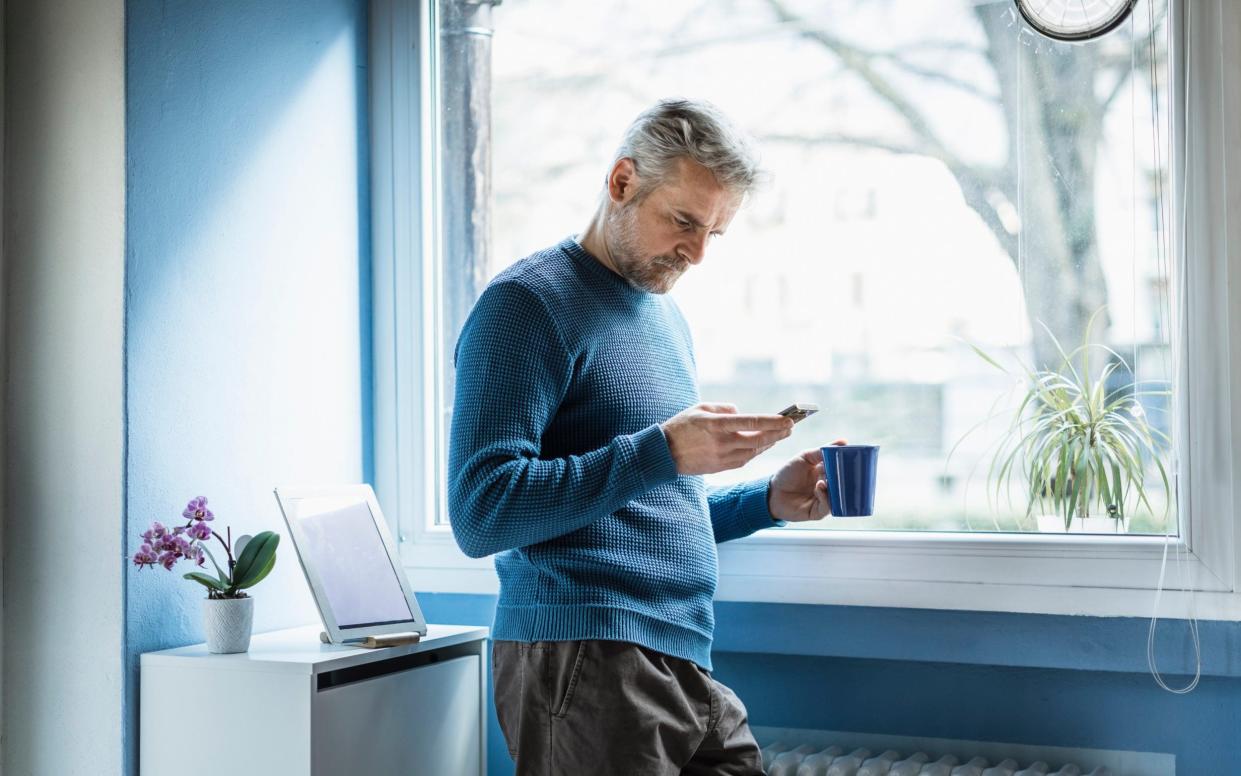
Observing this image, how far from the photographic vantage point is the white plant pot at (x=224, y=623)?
1.73m

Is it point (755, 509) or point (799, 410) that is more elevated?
point (799, 410)

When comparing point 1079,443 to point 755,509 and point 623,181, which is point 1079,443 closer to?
point 755,509

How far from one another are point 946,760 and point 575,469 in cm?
83

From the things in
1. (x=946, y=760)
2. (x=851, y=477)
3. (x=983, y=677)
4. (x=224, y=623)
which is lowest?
(x=946, y=760)

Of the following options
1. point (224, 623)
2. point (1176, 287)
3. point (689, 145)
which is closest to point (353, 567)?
point (224, 623)

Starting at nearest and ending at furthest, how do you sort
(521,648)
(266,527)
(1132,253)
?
(521,648)
(1132,253)
(266,527)

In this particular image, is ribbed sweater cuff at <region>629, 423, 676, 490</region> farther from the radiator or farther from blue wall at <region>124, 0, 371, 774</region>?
blue wall at <region>124, 0, 371, 774</region>

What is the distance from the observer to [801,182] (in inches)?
83.8

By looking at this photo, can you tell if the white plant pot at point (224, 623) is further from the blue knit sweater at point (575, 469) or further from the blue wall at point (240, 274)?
the blue knit sweater at point (575, 469)

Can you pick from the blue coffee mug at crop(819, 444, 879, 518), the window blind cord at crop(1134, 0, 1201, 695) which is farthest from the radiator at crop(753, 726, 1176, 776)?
the blue coffee mug at crop(819, 444, 879, 518)

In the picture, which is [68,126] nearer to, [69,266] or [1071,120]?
[69,266]

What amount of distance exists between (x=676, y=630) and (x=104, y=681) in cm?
86

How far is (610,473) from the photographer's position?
151 centimetres

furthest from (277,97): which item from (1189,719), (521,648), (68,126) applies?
(1189,719)
